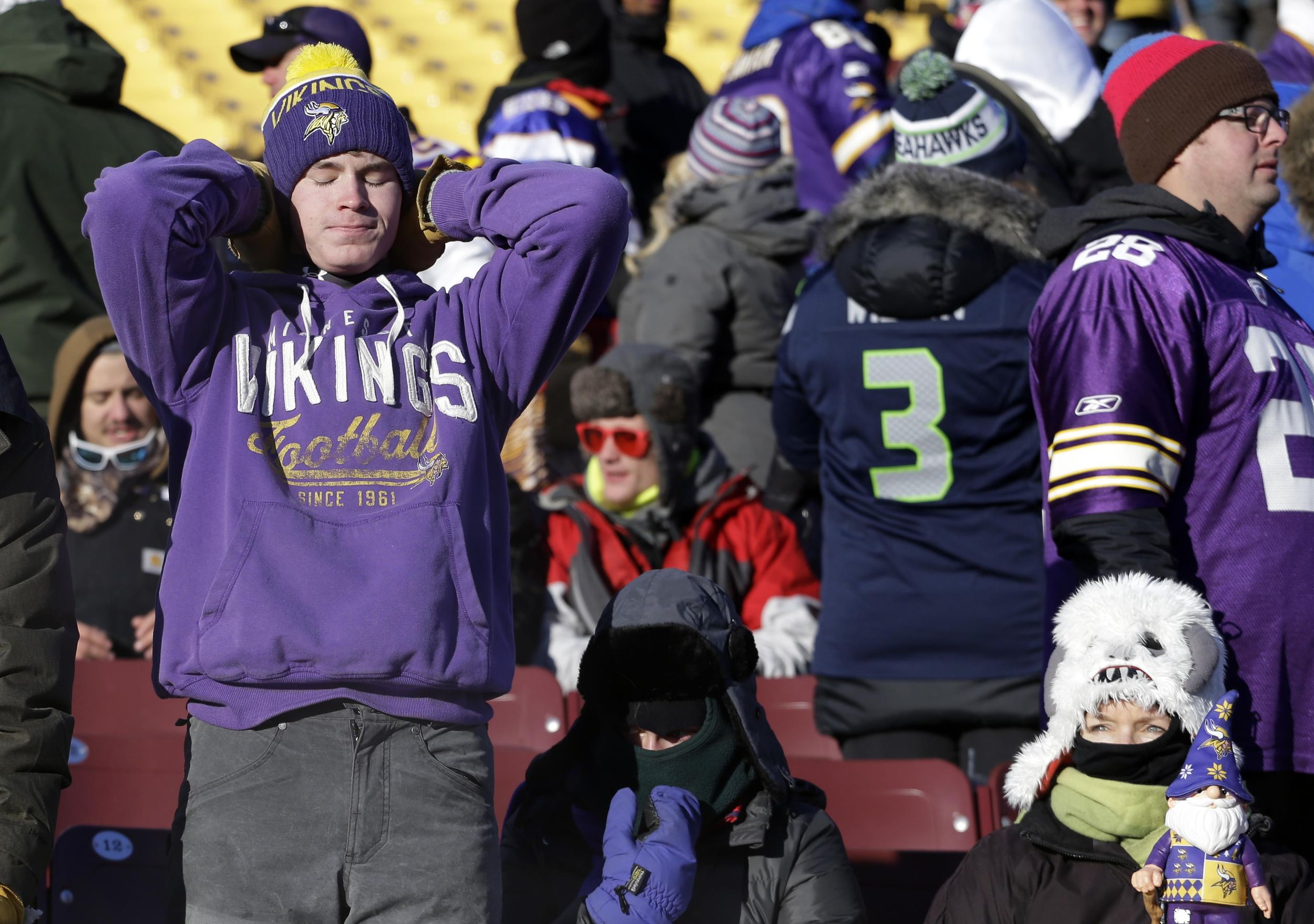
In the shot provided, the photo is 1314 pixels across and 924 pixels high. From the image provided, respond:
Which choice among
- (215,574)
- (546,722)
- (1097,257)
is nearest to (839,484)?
(546,722)

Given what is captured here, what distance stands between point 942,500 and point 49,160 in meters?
2.96

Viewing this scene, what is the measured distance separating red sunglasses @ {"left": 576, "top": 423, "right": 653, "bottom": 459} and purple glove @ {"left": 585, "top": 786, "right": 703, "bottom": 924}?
2.31 m

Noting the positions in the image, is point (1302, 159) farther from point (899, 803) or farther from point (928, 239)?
point (899, 803)

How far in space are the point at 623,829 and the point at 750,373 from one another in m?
3.04

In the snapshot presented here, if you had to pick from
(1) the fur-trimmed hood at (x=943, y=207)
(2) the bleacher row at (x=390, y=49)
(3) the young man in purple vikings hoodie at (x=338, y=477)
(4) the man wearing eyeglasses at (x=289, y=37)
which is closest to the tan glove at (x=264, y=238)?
(3) the young man in purple vikings hoodie at (x=338, y=477)

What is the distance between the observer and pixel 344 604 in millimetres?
2402

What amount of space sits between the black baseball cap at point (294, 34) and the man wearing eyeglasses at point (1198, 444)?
349cm

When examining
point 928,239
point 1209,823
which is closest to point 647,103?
point 928,239

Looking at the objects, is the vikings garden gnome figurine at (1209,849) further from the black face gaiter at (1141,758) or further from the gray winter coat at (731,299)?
the gray winter coat at (731,299)

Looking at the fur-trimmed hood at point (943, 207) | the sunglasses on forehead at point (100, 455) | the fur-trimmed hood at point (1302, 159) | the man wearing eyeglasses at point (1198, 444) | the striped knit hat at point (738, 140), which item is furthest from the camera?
the striped knit hat at point (738, 140)

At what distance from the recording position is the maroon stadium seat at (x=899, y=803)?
372 centimetres

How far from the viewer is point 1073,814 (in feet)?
9.42

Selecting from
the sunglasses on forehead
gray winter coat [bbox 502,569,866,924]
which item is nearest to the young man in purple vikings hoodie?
gray winter coat [bbox 502,569,866,924]

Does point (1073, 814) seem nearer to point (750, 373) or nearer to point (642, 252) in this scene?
point (750, 373)
